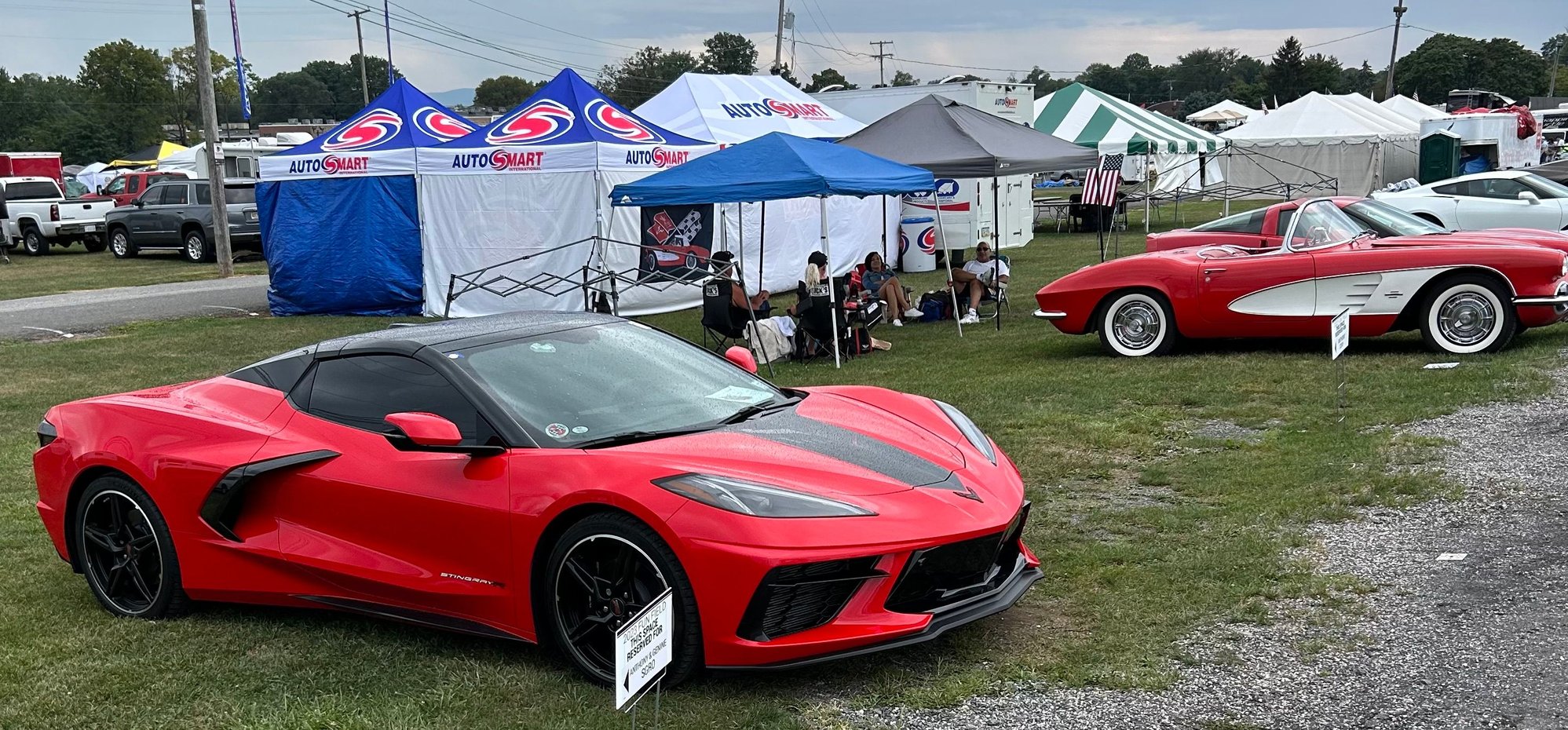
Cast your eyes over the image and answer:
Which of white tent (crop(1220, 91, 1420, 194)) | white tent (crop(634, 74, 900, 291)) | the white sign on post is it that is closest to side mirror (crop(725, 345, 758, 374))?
the white sign on post

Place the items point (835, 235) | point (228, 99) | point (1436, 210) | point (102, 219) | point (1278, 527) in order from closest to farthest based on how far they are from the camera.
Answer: point (1278, 527), point (1436, 210), point (835, 235), point (102, 219), point (228, 99)

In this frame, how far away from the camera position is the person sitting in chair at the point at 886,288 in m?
15.5

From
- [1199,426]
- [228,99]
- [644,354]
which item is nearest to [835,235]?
[1199,426]

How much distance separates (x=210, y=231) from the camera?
29078 mm

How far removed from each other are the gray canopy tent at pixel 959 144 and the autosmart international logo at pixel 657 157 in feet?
7.36

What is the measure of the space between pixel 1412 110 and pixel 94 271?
3939cm

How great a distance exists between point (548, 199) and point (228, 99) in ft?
366

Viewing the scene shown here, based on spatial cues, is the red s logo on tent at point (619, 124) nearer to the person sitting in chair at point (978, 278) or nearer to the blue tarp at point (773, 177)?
the blue tarp at point (773, 177)

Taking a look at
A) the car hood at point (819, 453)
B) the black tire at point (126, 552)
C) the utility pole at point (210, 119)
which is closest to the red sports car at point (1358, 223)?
the car hood at point (819, 453)

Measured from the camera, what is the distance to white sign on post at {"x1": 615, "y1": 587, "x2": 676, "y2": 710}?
3521 millimetres

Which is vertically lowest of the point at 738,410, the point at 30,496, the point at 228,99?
the point at 30,496

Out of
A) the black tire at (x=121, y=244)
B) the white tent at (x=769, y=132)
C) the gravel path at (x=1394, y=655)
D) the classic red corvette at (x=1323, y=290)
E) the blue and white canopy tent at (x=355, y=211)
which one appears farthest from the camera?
the black tire at (x=121, y=244)

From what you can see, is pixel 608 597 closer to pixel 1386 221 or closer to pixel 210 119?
pixel 1386 221

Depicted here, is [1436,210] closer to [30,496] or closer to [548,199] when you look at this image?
[548,199]
